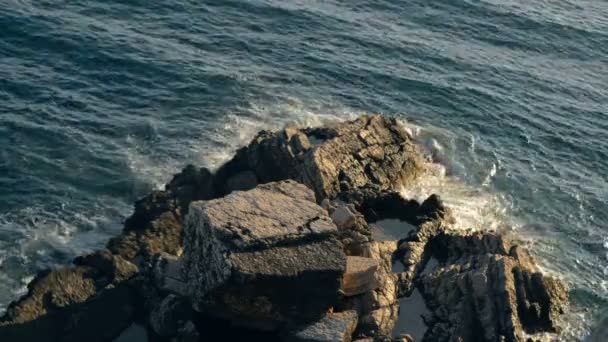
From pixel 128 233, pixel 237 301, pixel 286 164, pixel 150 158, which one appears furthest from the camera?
Answer: pixel 150 158

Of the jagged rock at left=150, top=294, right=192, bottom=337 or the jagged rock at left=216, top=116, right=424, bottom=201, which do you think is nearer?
the jagged rock at left=150, top=294, right=192, bottom=337

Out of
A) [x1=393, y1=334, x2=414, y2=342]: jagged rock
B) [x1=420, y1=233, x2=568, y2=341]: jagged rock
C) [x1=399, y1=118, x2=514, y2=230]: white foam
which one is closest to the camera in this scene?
[x1=393, y1=334, x2=414, y2=342]: jagged rock

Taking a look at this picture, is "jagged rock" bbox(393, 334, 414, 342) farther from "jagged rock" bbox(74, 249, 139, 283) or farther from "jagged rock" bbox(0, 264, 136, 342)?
"jagged rock" bbox(74, 249, 139, 283)

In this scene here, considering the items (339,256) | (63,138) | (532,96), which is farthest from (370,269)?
(532,96)

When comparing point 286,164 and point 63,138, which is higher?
point 286,164

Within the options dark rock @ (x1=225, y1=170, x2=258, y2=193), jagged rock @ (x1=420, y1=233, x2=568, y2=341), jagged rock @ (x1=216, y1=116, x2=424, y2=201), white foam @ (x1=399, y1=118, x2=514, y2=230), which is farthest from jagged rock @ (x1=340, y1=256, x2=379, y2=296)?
white foam @ (x1=399, y1=118, x2=514, y2=230)

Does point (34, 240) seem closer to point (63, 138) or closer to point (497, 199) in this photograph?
point (63, 138)
